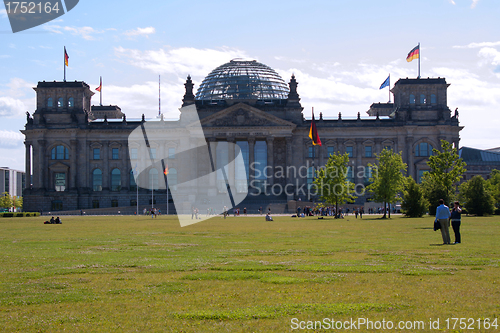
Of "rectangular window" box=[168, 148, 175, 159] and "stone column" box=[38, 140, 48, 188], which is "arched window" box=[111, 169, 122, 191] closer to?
"rectangular window" box=[168, 148, 175, 159]

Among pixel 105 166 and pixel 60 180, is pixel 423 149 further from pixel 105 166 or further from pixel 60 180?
pixel 60 180

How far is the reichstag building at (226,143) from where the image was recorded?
107 meters

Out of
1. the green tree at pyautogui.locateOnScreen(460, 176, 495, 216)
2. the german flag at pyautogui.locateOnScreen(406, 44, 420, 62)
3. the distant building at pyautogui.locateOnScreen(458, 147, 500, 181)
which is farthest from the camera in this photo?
the distant building at pyautogui.locateOnScreen(458, 147, 500, 181)

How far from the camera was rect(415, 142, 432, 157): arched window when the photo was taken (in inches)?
4309

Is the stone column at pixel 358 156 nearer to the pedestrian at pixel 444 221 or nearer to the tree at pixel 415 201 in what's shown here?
the tree at pixel 415 201

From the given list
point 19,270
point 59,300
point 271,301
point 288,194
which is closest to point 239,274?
point 271,301

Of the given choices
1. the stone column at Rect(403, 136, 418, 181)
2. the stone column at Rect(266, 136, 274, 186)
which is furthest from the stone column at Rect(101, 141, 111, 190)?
the stone column at Rect(403, 136, 418, 181)

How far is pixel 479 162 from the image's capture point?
5556 inches

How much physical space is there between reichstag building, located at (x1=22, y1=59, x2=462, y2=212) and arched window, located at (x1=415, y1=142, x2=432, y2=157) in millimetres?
201

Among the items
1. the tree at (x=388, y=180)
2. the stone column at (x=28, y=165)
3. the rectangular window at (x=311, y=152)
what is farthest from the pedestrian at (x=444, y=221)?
the stone column at (x=28, y=165)

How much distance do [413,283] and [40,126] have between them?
10840 cm

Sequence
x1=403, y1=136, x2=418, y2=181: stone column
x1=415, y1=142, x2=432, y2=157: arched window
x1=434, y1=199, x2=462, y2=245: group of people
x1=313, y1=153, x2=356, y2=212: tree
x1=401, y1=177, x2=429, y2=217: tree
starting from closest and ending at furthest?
x1=434, y1=199, x2=462, y2=245: group of people, x1=401, y1=177, x2=429, y2=217: tree, x1=313, y1=153, x2=356, y2=212: tree, x1=403, y1=136, x2=418, y2=181: stone column, x1=415, y1=142, x2=432, y2=157: arched window
